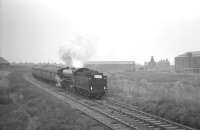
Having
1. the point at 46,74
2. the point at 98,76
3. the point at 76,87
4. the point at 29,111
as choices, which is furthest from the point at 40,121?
the point at 46,74

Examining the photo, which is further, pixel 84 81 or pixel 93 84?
pixel 84 81

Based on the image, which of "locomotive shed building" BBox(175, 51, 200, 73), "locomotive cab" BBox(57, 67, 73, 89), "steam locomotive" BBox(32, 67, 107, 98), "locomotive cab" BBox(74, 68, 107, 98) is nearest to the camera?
"locomotive cab" BBox(74, 68, 107, 98)

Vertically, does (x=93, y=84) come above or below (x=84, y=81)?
below

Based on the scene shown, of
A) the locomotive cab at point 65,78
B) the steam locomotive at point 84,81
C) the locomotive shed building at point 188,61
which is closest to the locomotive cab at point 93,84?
the steam locomotive at point 84,81

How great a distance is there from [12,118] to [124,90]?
51.2ft

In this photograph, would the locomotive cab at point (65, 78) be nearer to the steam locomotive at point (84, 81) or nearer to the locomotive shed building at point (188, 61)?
the steam locomotive at point (84, 81)

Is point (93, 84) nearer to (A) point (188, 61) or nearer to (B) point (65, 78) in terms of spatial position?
(B) point (65, 78)

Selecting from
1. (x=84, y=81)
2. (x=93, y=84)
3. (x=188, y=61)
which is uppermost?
(x=188, y=61)

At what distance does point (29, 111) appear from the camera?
14.5 m

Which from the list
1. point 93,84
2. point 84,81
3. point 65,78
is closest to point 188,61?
point 65,78

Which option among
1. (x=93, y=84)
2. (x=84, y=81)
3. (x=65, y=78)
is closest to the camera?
(x=93, y=84)

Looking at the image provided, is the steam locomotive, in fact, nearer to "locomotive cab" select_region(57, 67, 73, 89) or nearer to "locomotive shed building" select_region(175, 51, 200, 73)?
"locomotive cab" select_region(57, 67, 73, 89)

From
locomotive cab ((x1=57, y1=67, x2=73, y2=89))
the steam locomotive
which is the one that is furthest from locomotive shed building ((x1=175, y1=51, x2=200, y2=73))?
the steam locomotive

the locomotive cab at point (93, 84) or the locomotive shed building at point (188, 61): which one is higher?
the locomotive shed building at point (188, 61)
